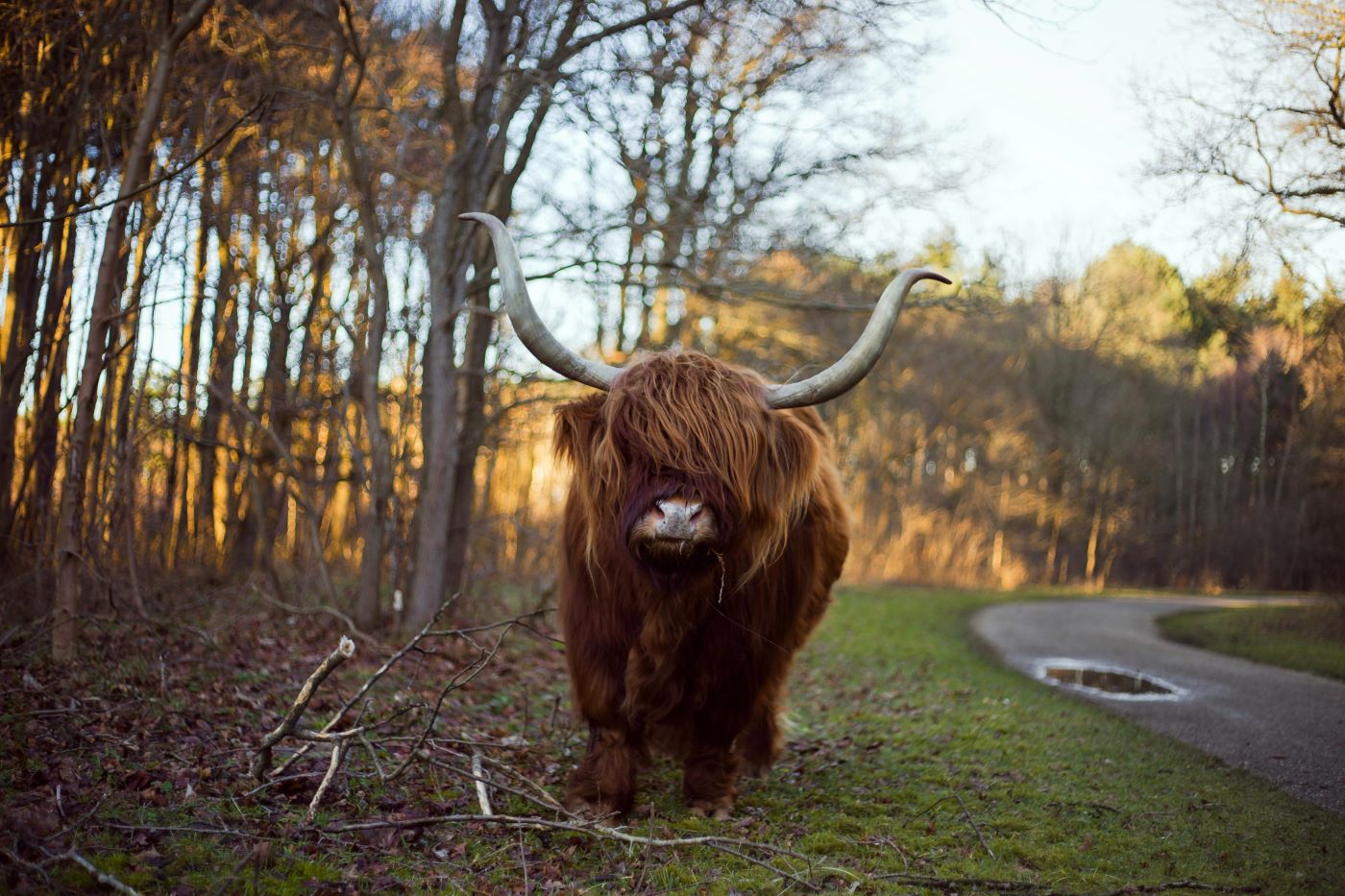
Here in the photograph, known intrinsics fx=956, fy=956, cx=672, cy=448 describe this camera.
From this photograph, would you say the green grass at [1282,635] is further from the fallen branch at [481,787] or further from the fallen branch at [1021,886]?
the fallen branch at [481,787]

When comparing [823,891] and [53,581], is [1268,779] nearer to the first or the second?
[823,891]

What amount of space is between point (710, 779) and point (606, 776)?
48cm

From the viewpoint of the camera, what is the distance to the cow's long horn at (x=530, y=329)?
12.6 ft

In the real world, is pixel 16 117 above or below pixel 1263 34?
below

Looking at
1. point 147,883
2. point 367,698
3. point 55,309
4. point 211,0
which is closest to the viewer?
point 147,883

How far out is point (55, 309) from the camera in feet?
18.4

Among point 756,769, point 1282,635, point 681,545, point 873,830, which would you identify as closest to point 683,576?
point 681,545

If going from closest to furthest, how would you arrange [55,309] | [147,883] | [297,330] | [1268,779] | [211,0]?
[147,883] → [1268,779] → [211,0] → [55,309] → [297,330]

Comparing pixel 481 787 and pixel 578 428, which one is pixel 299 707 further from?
pixel 578 428

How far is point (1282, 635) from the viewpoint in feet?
20.6

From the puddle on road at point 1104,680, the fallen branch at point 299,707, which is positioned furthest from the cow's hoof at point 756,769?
the puddle on road at point 1104,680

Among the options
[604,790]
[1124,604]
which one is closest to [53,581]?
[604,790]

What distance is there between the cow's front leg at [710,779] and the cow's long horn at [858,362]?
1.53 meters

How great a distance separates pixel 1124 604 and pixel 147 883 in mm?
13363
